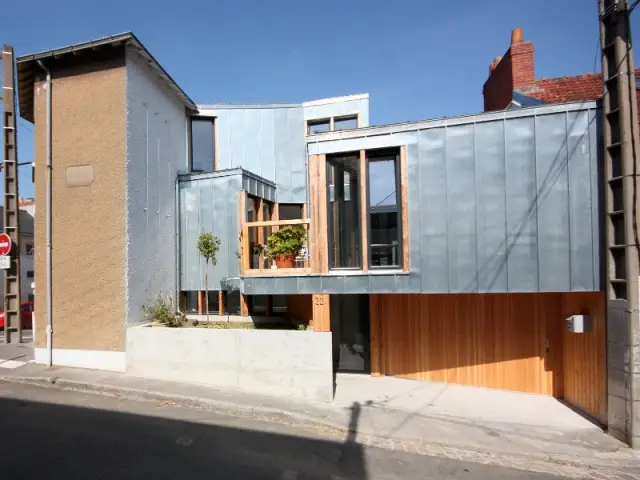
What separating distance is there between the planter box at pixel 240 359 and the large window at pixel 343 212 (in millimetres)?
1511

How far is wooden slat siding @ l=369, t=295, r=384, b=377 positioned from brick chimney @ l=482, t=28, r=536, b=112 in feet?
21.8

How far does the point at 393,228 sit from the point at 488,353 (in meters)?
3.81

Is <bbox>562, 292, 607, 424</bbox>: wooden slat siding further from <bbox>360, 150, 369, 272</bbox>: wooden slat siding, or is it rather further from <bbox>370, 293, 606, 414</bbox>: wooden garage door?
<bbox>360, 150, 369, 272</bbox>: wooden slat siding

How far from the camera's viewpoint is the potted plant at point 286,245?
7.80 metres

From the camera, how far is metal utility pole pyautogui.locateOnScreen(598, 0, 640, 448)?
572cm

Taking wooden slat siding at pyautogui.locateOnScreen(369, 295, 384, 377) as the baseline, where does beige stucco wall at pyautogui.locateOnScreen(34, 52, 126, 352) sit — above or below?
above

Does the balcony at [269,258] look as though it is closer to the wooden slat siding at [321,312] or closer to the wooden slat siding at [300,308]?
the wooden slat siding at [321,312]

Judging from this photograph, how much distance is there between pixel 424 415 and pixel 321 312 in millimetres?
2621

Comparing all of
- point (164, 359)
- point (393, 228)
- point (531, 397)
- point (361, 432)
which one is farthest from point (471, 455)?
point (164, 359)

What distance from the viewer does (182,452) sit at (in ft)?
16.5

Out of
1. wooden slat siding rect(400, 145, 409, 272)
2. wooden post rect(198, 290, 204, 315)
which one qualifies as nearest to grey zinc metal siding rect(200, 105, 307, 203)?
wooden post rect(198, 290, 204, 315)

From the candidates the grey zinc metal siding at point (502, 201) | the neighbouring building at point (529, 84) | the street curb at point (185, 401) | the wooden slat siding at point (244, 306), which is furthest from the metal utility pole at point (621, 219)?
→ the wooden slat siding at point (244, 306)

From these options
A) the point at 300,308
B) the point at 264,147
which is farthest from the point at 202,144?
the point at 300,308

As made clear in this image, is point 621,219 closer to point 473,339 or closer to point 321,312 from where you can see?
point 473,339
